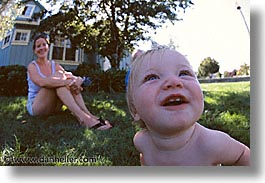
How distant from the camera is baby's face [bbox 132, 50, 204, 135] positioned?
4.81 feet

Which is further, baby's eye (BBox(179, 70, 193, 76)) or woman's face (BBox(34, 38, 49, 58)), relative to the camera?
woman's face (BBox(34, 38, 49, 58))

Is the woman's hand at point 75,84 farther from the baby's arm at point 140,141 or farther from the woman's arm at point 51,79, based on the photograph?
the baby's arm at point 140,141

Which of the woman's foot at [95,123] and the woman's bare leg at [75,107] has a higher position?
the woman's bare leg at [75,107]

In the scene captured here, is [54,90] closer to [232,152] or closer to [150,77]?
[150,77]

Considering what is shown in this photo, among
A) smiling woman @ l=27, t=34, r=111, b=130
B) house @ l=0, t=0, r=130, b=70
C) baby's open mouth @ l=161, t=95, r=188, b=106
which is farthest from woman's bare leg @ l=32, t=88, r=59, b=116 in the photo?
baby's open mouth @ l=161, t=95, r=188, b=106

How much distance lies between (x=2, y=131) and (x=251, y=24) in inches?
45.3

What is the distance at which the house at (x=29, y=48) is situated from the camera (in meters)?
1.60

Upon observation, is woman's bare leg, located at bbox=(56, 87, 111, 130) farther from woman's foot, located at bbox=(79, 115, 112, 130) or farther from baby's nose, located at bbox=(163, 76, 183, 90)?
baby's nose, located at bbox=(163, 76, 183, 90)

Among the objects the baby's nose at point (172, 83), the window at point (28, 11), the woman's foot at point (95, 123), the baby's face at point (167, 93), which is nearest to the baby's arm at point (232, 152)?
the baby's face at point (167, 93)

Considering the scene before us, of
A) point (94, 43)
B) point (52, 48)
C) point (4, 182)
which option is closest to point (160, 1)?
point (94, 43)

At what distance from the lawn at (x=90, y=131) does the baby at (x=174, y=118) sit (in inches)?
2.7

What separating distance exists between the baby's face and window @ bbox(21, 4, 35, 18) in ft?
1.76

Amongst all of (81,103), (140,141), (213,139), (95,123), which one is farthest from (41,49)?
(213,139)

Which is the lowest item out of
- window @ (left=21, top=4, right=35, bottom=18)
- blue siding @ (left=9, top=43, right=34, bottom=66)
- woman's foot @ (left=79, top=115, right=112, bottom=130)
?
woman's foot @ (left=79, top=115, right=112, bottom=130)
